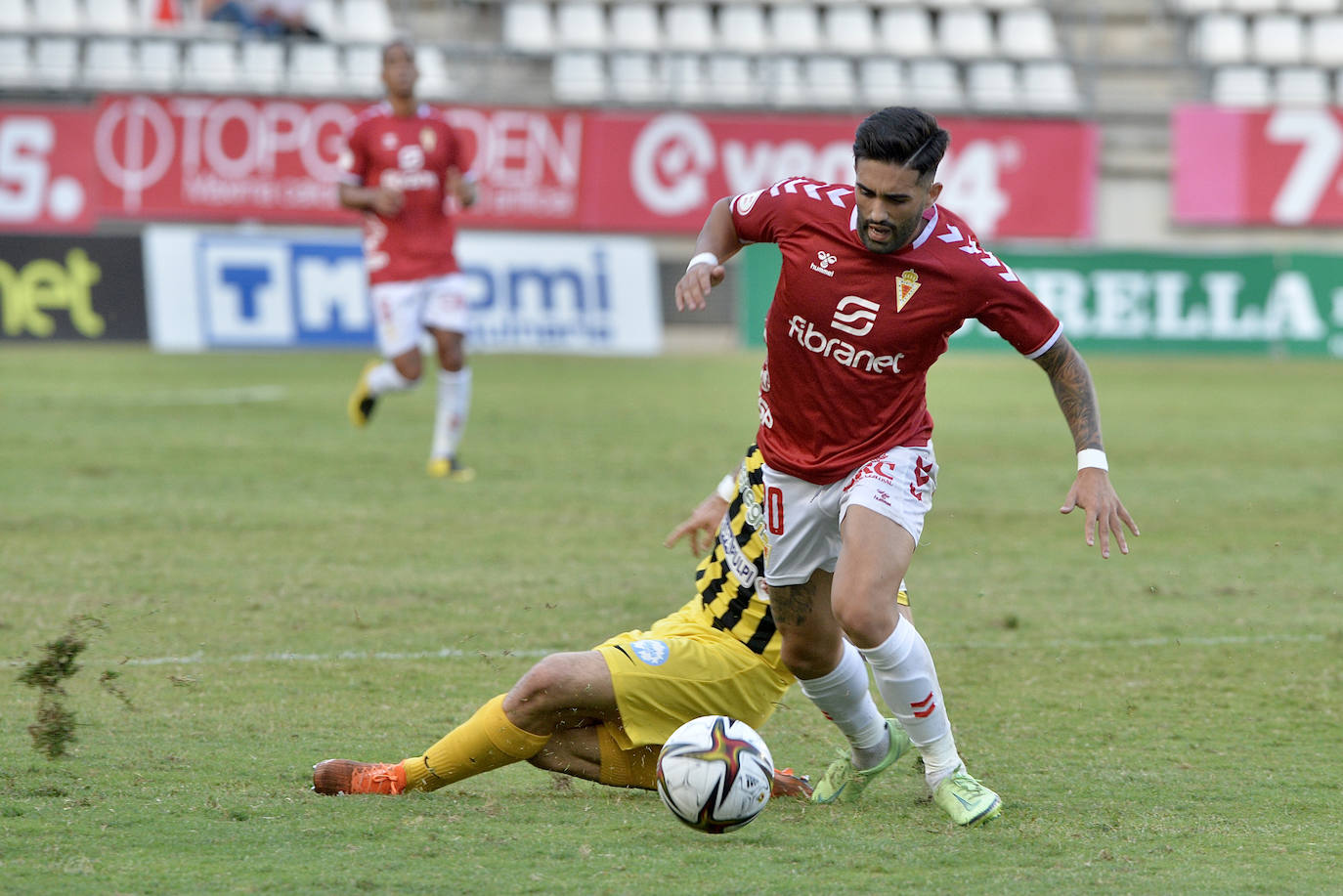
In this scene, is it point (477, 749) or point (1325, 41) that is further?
point (1325, 41)

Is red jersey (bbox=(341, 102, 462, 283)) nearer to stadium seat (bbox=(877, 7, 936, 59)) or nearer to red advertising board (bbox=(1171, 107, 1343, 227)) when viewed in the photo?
stadium seat (bbox=(877, 7, 936, 59))

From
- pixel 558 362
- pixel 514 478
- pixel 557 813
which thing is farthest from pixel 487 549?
pixel 558 362

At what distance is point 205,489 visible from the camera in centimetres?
973

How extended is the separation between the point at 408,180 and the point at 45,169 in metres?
11.0

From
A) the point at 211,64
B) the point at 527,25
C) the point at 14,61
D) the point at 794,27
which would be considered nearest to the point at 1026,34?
the point at 794,27

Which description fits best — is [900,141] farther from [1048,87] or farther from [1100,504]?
[1048,87]

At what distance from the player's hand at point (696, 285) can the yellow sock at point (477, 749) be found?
1138mm

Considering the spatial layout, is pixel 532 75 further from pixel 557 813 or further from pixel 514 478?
pixel 557 813

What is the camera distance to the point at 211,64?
21.4 meters

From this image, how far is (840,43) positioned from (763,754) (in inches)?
833

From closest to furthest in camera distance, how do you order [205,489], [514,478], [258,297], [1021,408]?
1. [205,489]
2. [514,478]
3. [1021,408]
4. [258,297]

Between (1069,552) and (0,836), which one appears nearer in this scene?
(0,836)

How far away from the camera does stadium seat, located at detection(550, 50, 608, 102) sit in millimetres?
22422

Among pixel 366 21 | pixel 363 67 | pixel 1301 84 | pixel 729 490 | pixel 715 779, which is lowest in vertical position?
pixel 715 779
